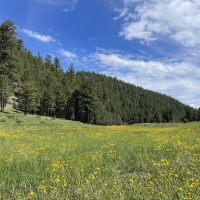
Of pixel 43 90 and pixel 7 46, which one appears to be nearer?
pixel 7 46

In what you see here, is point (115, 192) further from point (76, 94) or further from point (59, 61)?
point (59, 61)

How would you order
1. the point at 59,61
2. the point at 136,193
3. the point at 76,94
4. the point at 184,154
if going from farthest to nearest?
→ the point at 59,61 < the point at 76,94 < the point at 184,154 < the point at 136,193

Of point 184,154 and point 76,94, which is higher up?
point 76,94

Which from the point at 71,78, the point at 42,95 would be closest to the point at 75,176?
the point at 42,95

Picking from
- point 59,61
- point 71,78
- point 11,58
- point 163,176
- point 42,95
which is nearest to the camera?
point 163,176

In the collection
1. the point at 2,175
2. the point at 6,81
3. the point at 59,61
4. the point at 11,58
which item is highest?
the point at 59,61

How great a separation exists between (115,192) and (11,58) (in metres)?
59.9

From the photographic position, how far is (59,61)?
12075 centimetres

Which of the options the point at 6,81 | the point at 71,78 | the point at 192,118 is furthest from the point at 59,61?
the point at 192,118

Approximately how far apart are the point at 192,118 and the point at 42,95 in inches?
4322

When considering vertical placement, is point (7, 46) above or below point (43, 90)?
above

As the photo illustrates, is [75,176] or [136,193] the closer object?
[136,193]

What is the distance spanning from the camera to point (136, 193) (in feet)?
11.8

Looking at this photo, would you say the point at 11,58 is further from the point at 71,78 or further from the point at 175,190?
the point at 175,190
